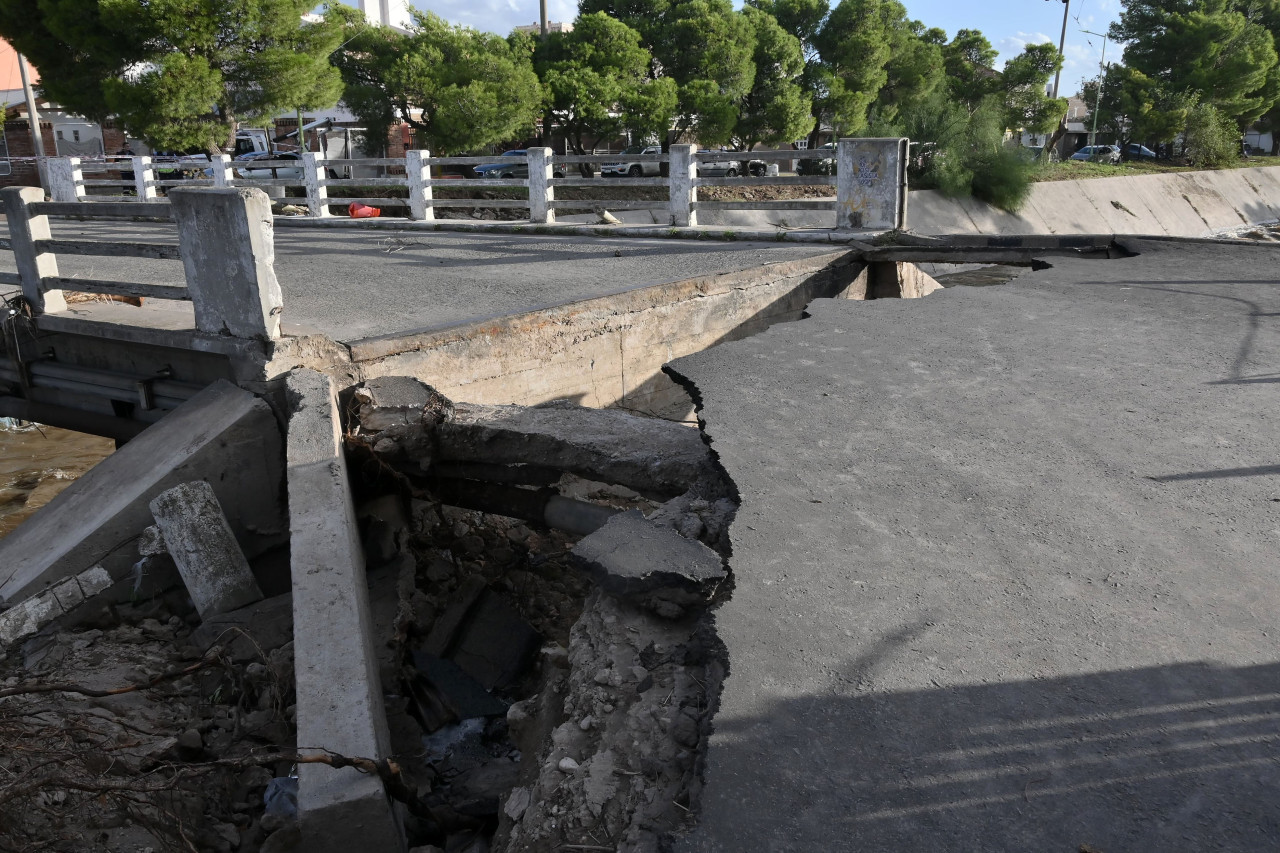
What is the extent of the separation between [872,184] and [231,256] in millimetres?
7040

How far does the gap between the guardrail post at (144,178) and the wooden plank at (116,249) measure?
11686 millimetres

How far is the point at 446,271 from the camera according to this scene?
29.8 feet

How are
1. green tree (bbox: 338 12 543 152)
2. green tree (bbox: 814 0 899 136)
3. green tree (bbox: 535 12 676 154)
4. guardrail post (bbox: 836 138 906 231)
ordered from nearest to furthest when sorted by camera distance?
guardrail post (bbox: 836 138 906 231) < green tree (bbox: 338 12 543 152) < green tree (bbox: 535 12 676 154) < green tree (bbox: 814 0 899 136)

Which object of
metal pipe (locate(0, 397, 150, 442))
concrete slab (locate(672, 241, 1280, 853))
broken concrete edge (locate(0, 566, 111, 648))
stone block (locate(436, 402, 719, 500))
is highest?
concrete slab (locate(672, 241, 1280, 853))

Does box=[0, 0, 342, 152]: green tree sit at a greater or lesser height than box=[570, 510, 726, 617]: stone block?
greater

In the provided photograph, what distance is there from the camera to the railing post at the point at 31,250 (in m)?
6.40

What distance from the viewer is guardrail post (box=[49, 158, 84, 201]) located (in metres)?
17.2

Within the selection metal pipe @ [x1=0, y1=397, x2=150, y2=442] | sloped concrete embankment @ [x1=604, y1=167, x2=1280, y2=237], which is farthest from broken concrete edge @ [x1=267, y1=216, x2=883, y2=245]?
metal pipe @ [x1=0, y1=397, x2=150, y2=442]

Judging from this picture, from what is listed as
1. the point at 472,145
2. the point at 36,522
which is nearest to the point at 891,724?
the point at 36,522

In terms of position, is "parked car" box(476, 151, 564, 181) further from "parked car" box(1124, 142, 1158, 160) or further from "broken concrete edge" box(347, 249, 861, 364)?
"parked car" box(1124, 142, 1158, 160)

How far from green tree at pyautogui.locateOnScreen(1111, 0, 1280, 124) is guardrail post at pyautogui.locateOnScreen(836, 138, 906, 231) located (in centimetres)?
3534

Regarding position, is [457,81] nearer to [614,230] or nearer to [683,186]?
[614,230]

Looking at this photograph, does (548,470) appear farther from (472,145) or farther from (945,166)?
(945,166)

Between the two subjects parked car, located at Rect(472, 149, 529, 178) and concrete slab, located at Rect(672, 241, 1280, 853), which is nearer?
concrete slab, located at Rect(672, 241, 1280, 853)
